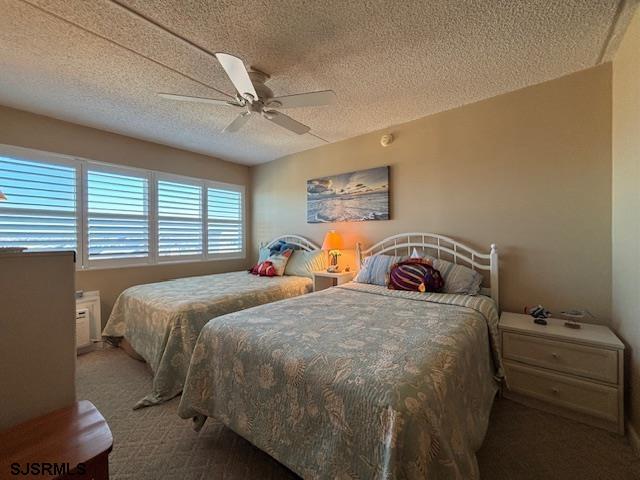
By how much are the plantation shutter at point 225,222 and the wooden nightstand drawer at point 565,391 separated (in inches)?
161

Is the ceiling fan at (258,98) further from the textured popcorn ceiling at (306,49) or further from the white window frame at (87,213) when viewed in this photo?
the white window frame at (87,213)

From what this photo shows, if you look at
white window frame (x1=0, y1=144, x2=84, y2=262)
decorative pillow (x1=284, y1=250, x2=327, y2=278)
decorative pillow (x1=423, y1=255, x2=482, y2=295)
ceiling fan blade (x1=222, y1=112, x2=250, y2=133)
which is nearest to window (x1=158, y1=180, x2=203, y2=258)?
white window frame (x1=0, y1=144, x2=84, y2=262)

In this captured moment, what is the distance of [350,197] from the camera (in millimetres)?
3529

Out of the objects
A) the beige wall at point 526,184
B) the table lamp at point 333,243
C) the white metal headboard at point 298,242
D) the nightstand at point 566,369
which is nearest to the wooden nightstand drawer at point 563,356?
the nightstand at point 566,369

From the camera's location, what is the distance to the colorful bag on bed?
7.88ft

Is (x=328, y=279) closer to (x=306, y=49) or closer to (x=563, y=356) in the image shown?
(x=563, y=356)

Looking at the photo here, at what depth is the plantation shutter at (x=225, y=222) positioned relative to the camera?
439 centimetres

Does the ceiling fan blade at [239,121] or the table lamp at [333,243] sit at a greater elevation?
the ceiling fan blade at [239,121]

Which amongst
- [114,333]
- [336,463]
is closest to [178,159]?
[114,333]

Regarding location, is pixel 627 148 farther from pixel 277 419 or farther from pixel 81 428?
pixel 81 428

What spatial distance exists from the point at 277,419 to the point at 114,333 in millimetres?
2548

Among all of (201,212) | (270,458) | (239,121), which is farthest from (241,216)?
(270,458)

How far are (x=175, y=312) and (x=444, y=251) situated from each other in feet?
8.61

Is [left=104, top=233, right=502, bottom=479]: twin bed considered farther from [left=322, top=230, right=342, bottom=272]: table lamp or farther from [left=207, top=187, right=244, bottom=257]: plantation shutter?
[left=207, top=187, right=244, bottom=257]: plantation shutter
